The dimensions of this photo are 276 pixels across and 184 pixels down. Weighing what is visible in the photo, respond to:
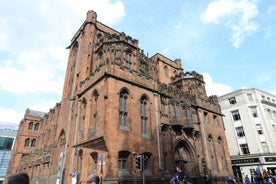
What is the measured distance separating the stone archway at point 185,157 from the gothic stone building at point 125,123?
11 cm

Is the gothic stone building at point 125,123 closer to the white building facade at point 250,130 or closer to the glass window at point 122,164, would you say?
the glass window at point 122,164

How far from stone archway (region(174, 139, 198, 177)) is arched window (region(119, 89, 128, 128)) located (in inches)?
314

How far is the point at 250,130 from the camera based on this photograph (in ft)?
130

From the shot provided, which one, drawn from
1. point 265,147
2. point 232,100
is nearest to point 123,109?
point 265,147

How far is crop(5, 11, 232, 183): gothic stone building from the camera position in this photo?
17.3 m

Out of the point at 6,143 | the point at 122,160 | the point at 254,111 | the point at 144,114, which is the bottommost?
the point at 122,160

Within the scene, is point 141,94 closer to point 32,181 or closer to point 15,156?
point 32,181

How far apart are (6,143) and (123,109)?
6515 cm

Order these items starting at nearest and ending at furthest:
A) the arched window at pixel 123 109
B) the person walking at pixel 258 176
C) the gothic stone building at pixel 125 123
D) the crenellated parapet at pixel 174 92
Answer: the gothic stone building at pixel 125 123, the arched window at pixel 123 109, the person walking at pixel 258 176, the crenellated parapet at pixel 174 92

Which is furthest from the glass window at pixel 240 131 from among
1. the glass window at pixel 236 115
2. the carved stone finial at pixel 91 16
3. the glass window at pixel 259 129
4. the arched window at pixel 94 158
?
the carved stone finial at pixel 91 16

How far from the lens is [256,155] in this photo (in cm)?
3688

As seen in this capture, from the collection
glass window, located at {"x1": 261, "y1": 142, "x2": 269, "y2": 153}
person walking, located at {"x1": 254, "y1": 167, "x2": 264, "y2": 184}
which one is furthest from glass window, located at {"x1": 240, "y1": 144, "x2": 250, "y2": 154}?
person walking, located at {"x1": 254, "y1": 167, "x2": 264, "y2": 184}

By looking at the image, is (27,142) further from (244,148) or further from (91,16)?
(244,148)

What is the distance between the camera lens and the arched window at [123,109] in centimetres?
1836
